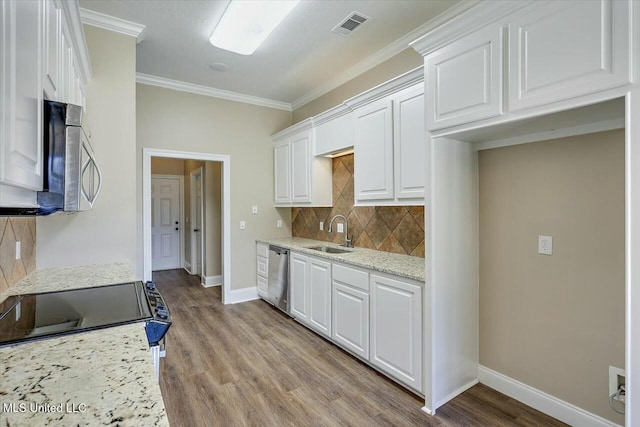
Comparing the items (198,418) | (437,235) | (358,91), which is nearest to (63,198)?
(198,418)

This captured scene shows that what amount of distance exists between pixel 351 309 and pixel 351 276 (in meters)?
0.29

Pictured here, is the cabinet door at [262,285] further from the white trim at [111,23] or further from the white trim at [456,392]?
the white trim at [111,23]

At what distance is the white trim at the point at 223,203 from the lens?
3.62m

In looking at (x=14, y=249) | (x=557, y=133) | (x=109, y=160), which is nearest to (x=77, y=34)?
(x=109, y=160)

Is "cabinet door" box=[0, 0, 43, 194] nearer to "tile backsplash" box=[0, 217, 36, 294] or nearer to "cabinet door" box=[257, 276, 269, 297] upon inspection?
"tile backsplash" box=[0, 217, 36, 294]

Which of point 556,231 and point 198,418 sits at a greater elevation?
point 556,231

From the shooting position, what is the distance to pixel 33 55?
991mm

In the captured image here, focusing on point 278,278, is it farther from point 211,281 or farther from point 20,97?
point 20,97

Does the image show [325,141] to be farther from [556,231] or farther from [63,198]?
[63,198]

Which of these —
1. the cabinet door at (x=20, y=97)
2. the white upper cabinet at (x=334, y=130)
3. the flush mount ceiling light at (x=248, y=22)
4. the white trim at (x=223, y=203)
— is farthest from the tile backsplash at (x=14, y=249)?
the white upper cabinet at (x=334, y=130)

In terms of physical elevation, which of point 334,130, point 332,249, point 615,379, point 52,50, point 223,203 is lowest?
point 615,379

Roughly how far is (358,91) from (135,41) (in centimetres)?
221

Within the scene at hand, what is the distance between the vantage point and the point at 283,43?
2977 millimetres

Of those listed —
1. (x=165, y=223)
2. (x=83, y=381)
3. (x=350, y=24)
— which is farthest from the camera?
(x=165, y=223)
